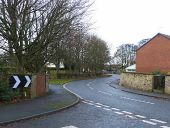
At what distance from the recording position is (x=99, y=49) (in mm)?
84562

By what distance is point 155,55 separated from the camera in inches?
2226

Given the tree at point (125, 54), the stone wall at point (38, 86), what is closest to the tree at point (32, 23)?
the stone wall at point (38, 86)

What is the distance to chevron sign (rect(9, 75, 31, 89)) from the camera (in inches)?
731

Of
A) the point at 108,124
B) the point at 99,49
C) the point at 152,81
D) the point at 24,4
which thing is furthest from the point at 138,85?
the point at 99,49

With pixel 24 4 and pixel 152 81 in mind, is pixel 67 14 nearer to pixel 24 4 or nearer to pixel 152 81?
pixel 24 4

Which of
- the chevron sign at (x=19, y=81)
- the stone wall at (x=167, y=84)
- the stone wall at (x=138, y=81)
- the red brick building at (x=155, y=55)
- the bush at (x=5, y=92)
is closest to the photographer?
the bush at (x=5, y=92)

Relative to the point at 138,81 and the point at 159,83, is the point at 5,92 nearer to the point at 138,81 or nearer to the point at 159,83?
the point at 159,83

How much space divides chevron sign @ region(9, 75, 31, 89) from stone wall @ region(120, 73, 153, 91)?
585 inches

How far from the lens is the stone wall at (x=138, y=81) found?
1261 inches

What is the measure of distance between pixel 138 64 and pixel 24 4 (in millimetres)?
41160

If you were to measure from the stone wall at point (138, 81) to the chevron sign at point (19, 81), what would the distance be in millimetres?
14866

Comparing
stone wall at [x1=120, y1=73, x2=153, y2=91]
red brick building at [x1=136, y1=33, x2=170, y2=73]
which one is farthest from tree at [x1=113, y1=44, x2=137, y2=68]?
stone wall at [x1=120, y1=73, x2=153, y2=91]

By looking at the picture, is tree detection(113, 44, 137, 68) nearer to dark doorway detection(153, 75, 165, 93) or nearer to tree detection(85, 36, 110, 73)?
tree detection(85, 36, 110, 73)

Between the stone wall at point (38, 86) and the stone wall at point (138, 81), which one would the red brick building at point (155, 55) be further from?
the stone wall at point (38, 86)
